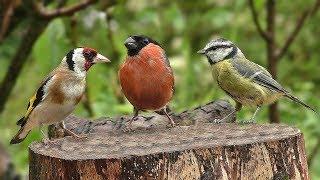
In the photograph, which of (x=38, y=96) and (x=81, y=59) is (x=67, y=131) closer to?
(x=38, y=96)

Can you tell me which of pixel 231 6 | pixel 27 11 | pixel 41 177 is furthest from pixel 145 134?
pixel 231 6

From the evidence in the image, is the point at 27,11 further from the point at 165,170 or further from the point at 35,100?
the point at 165,170

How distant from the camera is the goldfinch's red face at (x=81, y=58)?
3.96 m

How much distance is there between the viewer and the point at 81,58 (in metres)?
3.98

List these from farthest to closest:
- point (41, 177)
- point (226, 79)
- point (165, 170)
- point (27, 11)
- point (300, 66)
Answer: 1. point (300, 66)
2. point (27, 11)
3. point (226, 79)
4. point (41, 177)
5. point (165, 170)

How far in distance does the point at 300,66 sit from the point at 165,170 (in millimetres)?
4601

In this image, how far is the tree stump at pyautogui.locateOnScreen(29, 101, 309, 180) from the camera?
10.9 feet

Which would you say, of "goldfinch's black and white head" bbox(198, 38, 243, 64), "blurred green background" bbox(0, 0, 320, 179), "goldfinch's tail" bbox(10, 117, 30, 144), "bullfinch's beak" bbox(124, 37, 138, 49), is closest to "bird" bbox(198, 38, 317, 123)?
"goldfinch's black and white head" bbox(198, 38, 243, 64)

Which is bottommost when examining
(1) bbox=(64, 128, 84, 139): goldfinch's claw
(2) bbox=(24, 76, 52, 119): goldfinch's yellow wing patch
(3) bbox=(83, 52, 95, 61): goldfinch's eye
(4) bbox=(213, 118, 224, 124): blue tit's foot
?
(1) bbox=(64, 128, 84, 139): goldfinch's claw

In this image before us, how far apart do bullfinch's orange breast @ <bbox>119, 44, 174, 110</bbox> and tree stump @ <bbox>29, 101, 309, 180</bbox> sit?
0.55 ft

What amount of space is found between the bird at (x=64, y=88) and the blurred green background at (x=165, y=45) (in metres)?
1.05

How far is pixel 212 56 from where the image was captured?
4.38m

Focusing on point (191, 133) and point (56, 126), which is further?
point (56, 126)

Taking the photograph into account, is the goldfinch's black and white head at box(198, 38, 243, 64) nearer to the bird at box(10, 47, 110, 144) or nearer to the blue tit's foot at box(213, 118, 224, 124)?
the blue tit's foot at box(213, 118, 224, 124)
